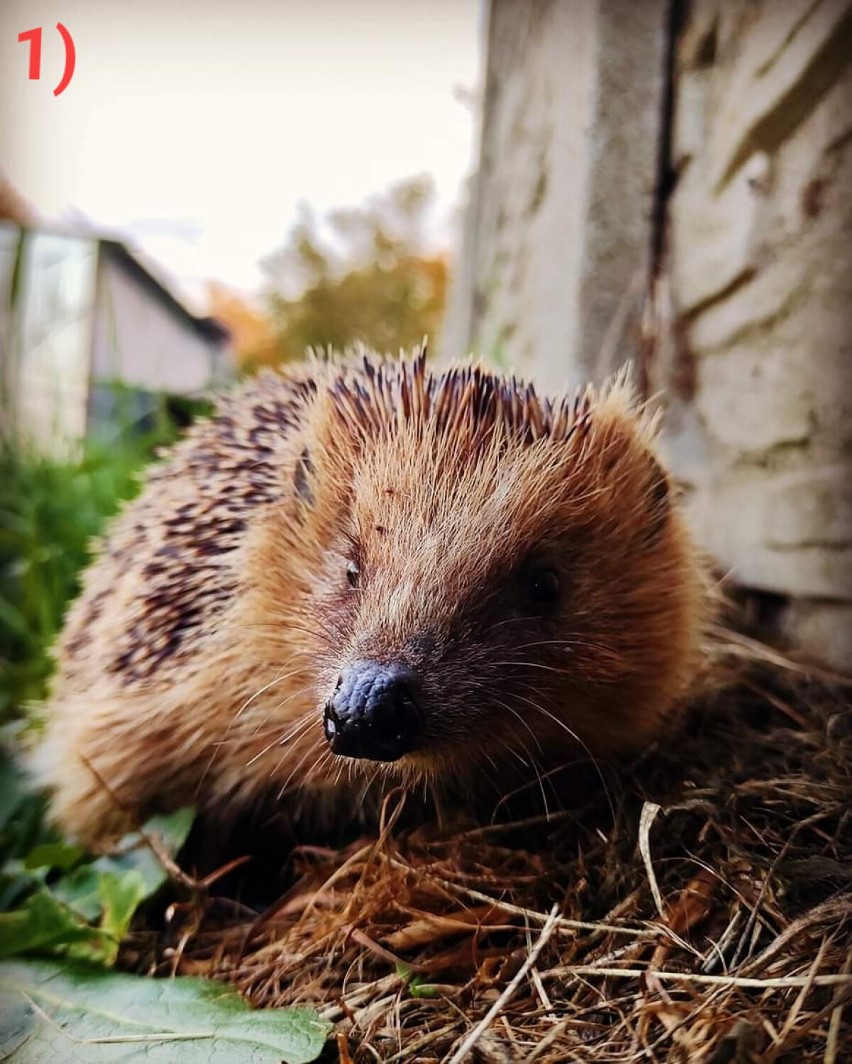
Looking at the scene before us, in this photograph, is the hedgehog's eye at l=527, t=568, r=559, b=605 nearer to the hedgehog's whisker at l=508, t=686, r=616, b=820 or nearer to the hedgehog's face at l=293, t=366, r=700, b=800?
the hedgehog's face at l=293, t=366, r=700, b=800

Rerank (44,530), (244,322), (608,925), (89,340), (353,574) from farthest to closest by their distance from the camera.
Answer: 1. (44,530)
2. (89,340)
3. (244,322)
4. (353,574)
5. (608,925)

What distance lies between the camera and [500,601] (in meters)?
1.40

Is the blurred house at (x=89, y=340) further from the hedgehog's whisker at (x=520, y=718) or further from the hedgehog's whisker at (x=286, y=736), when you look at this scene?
the hedgehog's whisker at (x=520, y=718)

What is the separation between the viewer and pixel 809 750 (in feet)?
4.94

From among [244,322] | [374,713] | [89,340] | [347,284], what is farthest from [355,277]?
[374,713]

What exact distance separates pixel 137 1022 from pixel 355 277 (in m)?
1.77

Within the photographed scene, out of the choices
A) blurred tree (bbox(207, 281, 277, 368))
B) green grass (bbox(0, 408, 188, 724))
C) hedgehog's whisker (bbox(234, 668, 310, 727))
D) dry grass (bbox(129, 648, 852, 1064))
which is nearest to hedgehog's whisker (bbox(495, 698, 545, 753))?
dry grass (bbox(129, 648, 852, 1064))

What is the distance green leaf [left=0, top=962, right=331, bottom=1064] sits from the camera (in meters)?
1.16

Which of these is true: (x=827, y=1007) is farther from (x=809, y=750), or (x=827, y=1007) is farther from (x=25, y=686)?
(x=25, y=686)

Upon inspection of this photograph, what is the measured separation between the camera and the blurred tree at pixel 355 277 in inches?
84.3

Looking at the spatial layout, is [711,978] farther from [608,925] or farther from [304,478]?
[304,478]

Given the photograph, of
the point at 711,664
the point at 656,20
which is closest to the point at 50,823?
the point at 711,664

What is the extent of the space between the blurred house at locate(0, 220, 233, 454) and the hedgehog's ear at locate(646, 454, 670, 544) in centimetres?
142

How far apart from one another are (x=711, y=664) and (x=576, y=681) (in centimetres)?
64
